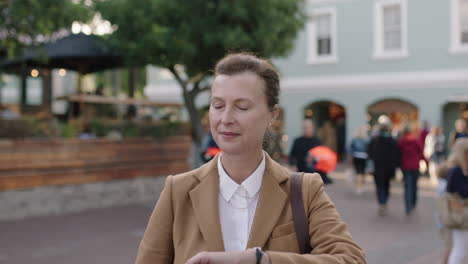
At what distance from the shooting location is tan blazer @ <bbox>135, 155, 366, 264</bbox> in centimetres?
163

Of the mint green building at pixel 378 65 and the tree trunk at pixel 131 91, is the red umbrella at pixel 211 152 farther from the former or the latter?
the mint green building at pixel 378 65

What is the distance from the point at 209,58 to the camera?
11.5 metres

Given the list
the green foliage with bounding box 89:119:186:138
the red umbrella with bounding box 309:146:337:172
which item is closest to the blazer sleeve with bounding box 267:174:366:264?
the red umbrella with bounding box 309:146:337:172

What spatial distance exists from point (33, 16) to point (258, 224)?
8.63m

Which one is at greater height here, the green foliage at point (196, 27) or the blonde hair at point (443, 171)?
the green foliage at point (196, 27)

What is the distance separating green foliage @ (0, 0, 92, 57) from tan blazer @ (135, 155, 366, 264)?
300 inches

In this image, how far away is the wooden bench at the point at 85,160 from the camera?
9.23m

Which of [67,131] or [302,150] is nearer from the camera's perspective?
[302,150]

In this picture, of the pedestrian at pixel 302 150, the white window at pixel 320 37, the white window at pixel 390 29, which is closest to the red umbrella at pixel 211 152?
→ the pedestrian at pixel 302 150

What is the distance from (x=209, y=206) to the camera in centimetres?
172

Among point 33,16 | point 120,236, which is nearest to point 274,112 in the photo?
point 120,236

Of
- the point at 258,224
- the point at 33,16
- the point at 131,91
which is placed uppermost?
the point at 33,16

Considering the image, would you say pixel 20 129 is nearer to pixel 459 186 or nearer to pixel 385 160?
pixel 385 160

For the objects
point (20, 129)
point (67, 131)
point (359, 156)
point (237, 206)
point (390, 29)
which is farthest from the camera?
point (390, 29)
